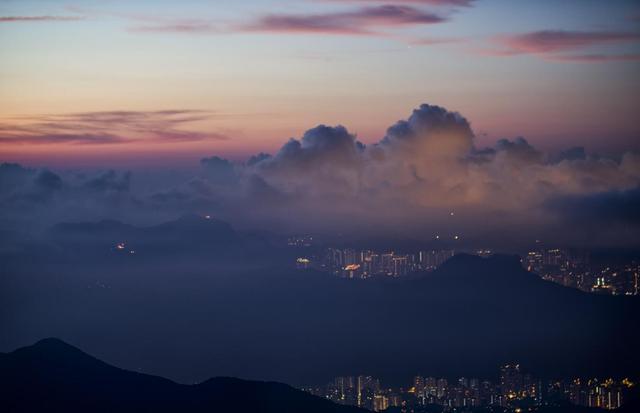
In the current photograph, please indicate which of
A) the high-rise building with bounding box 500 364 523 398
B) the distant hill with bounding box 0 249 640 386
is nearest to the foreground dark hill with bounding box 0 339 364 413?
the high-rise building with bounding box 500 364 523 398

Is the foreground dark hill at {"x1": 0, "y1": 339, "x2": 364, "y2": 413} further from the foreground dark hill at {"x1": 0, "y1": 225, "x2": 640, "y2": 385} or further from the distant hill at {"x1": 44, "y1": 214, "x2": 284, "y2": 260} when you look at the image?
the distant hill at {"x1": 44, "y1": 214, "x2": 284, "y2": 260}

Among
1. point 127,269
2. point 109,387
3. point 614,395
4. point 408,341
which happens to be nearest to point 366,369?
→ point 408,341

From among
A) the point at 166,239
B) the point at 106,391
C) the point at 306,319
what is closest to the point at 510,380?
the point at 306,319

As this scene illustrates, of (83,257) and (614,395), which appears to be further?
(83,257)

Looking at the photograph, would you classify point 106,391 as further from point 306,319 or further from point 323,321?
point 306,319

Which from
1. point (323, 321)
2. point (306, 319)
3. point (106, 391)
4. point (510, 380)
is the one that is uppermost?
point (306, 319)

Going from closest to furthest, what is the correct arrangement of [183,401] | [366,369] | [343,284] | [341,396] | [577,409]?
[183,401] → [577,409] → [341,396] → [366,369] → [343,284]

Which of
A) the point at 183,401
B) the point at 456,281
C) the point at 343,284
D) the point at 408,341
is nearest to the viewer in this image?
the point at 183,401

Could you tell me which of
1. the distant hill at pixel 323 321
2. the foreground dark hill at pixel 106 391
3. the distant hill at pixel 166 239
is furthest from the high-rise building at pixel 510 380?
the distant hill at pixel 166 239

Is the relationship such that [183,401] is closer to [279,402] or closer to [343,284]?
[279,402]
